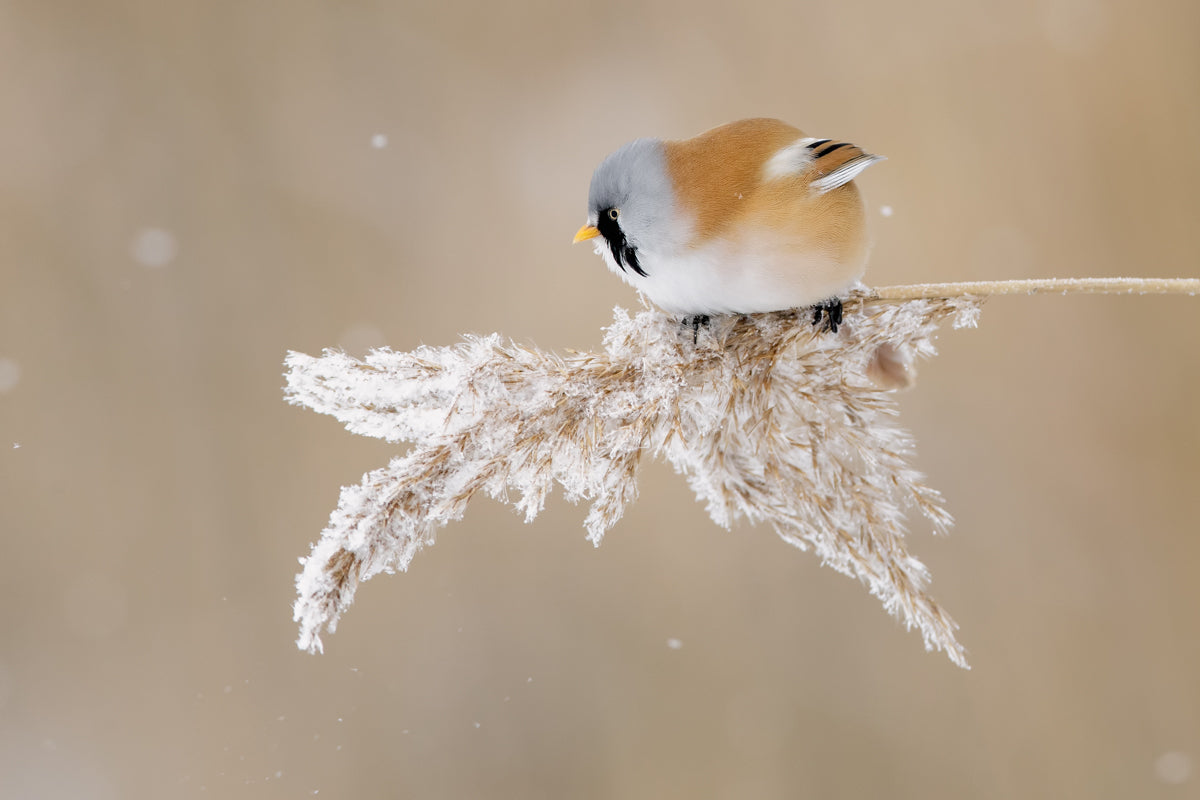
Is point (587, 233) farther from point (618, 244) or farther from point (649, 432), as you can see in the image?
point (649, 432)

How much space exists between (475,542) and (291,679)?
0.66m

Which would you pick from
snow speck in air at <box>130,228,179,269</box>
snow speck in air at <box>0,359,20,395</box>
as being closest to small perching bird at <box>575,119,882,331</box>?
snow speck in air at <box>130,228,179,269</box>

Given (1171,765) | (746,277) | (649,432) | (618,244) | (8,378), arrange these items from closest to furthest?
(649,432)
(746,277)
(618,244)
(1171,765)
(8,378)

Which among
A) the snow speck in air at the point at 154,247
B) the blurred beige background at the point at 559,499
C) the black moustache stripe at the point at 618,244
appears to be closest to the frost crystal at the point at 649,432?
the black moustache stripe at the point at 618,244

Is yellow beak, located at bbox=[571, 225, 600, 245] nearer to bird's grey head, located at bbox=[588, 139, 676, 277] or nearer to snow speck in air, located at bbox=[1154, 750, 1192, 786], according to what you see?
bird's grey head, located at bbox=[588, 139, 676, 277]

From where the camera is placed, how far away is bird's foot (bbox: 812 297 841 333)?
1.18 metres

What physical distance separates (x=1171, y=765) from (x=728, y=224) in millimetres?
2042

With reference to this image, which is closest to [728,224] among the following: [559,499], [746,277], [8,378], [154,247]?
[746,277]

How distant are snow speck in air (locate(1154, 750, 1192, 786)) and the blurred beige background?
0.01 meters

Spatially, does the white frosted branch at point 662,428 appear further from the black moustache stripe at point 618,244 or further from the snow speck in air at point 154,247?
the snow speck in air at point 154,247

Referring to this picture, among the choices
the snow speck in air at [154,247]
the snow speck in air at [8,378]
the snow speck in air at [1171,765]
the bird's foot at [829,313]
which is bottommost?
the snow speck in air at [1171,765]

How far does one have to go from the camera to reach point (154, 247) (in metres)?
2.49

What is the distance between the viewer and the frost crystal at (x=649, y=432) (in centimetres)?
92

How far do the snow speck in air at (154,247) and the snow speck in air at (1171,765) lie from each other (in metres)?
3.17
